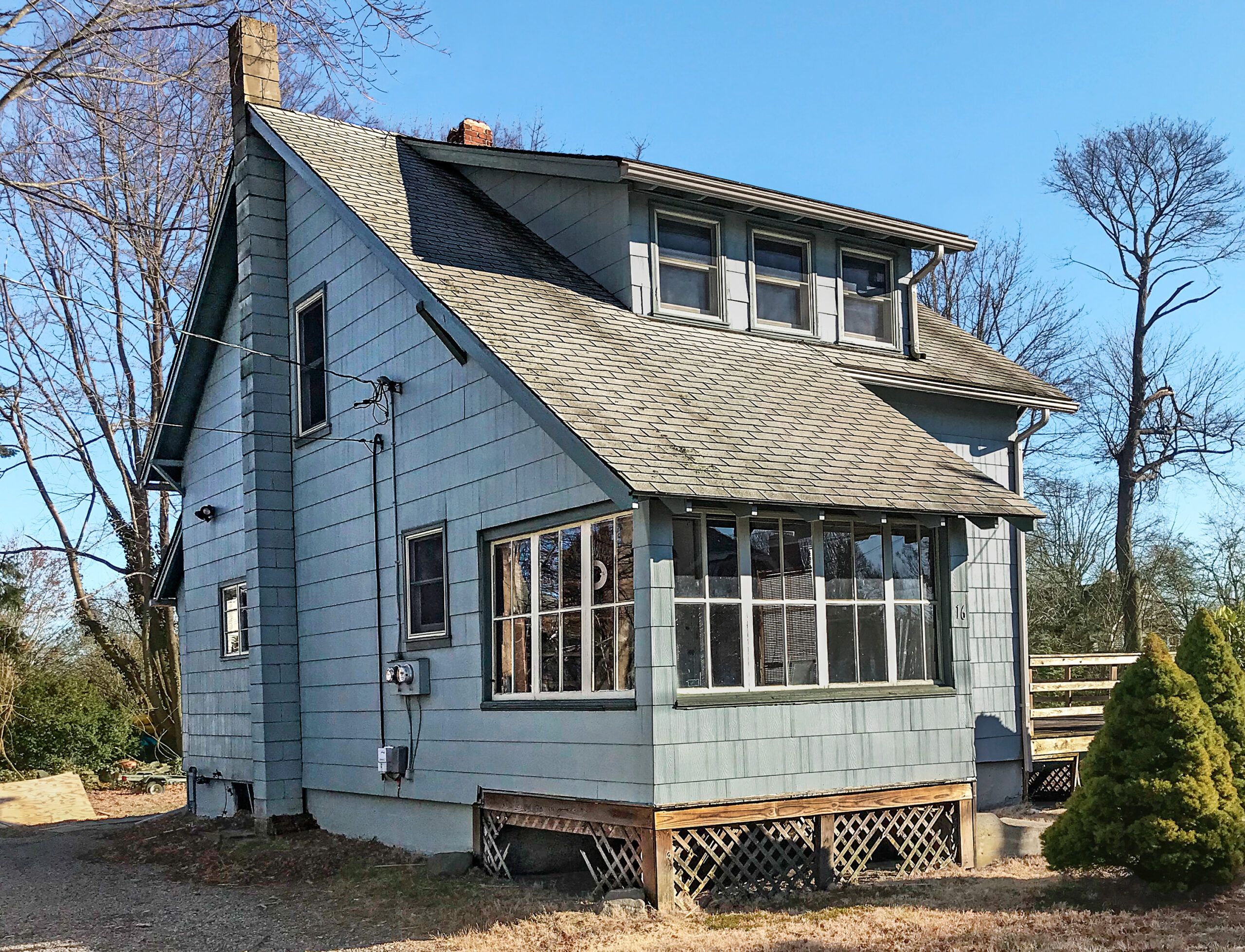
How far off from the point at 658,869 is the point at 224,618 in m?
9.77

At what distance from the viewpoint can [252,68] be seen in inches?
658

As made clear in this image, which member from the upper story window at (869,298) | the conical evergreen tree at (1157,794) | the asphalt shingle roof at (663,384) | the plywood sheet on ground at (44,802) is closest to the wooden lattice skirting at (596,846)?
the asphalt shingle roof at (663,384)

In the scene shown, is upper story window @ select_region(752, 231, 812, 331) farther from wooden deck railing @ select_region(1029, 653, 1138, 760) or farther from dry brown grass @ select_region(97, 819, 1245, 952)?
dry brown grass @ select_region(97, 819, 1245, 952)

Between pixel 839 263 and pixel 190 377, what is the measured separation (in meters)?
9.60

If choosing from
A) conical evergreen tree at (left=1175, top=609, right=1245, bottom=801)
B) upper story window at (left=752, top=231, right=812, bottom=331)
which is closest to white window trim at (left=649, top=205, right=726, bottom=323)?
upper story window at (left=752, top=231, right=812, bottom=331)

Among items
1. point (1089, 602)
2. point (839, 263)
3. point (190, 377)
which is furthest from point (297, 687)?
point (1089, 602)

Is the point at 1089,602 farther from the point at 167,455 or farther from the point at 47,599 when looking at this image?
the point at 47,599

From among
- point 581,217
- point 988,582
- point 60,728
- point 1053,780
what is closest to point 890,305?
point 988,582

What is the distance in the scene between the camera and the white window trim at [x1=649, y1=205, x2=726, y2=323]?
43.5 feet

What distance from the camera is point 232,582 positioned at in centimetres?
1728

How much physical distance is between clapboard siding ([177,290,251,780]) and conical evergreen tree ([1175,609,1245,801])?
10795mm

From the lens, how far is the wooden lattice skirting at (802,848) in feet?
34.3

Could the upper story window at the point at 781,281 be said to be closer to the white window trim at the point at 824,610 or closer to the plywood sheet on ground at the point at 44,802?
the white window trim at the point at 824,610

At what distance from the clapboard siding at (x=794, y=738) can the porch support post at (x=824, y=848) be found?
289 mm
